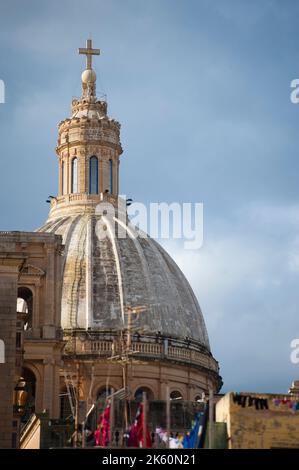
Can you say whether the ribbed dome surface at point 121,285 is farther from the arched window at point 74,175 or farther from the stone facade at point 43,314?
the stone facade at point 43,314

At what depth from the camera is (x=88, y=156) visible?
9669 cm

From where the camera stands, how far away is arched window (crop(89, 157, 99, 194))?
96938 millimetres

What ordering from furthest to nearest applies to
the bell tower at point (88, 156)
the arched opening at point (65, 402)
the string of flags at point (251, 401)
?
the bell tower at point (88, 156) < the arched opening at point (65, 402) < the string of flags at point (251, 401)

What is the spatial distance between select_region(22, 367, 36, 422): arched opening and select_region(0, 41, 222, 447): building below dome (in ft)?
0.15

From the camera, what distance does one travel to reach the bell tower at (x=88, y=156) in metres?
96.6

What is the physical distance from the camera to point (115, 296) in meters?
89.5

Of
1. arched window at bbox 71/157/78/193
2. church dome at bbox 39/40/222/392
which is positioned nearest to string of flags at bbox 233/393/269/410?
church dome at bbox 39/40/222/392

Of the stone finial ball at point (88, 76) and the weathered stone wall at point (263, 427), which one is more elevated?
the stone finial ball at point (88, 76)

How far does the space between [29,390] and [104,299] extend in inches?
488

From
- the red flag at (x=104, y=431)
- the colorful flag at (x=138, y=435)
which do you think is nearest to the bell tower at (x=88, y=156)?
the red flag at (x=104, y=431)

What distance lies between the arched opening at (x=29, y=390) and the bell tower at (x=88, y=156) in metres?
20.1
